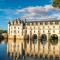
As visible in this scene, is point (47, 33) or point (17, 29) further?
point (17, 29)

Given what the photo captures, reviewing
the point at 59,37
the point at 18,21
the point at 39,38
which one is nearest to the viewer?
the point at 59,37

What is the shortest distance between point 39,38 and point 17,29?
6609mm

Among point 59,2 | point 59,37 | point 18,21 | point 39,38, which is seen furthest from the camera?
point 18,21

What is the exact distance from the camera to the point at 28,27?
2324 inches

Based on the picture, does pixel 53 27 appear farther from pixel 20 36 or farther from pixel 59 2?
pixel 59 2

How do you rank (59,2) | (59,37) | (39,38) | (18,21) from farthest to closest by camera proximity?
(18,21) → (39,38) → (59,37) → (59,2)

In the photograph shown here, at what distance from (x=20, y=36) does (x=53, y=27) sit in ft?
27.3

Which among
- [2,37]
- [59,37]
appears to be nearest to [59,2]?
[59,37]

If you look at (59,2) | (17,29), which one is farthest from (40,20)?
(59,2)

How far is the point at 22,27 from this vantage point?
5969 cm

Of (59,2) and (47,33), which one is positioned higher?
(59,2)

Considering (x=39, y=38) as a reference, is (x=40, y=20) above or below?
above

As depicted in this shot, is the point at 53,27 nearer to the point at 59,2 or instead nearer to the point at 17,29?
the point at 17,29

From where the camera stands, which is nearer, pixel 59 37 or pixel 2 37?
pixel 59 37
